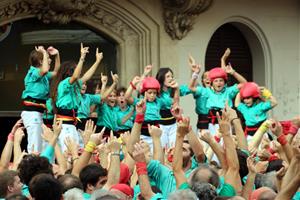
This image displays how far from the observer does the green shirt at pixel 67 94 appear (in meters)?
11.9

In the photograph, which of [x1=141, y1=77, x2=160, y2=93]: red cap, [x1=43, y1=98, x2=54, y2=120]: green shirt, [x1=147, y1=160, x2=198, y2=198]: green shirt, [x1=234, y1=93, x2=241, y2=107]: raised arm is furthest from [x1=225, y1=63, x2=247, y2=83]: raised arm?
[x1=147, y1=160, x2=198, y2=198]: green shirt

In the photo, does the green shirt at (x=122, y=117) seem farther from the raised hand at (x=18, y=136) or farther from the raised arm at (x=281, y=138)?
the raised arm at (x=281, y=138)

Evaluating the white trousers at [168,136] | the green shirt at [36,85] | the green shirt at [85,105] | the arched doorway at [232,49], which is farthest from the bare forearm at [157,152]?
the arched doorway at [232,49]

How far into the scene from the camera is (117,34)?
1556 centimetres

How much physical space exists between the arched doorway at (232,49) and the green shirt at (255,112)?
357 centimetres

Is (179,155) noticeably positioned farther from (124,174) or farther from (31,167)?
(31,167)

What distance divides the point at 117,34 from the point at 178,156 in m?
8.54

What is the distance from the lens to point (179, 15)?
52.1ft

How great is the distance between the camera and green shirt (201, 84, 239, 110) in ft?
44.1

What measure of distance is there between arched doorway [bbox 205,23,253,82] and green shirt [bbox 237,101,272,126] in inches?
140

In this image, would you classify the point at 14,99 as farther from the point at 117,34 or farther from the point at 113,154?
the point at 113,154

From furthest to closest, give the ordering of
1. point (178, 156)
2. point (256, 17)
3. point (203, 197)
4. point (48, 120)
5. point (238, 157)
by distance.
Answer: point (256, 17) < point (48, 120) < point (238, 157) < point (178, 156) < point (203, 197)

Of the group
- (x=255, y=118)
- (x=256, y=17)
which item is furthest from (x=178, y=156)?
(x=256, y=17)

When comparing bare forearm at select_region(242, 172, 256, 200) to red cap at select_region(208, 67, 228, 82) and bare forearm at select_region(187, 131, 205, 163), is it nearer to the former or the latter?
bare forearm at select_region(187, 131, 205, 163)
